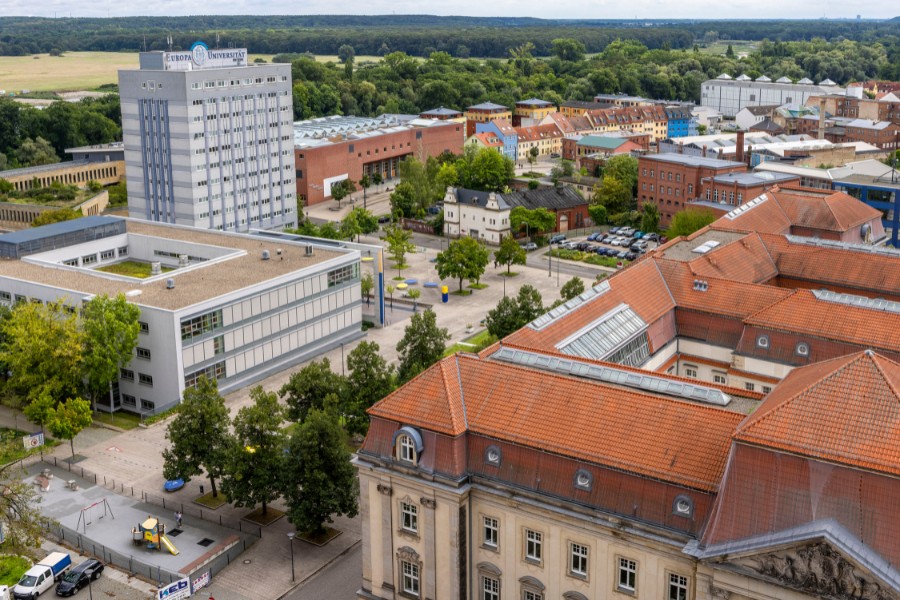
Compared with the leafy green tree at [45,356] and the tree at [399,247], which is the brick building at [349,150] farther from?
the leafy green tree at [45,356]

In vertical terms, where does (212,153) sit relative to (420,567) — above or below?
above

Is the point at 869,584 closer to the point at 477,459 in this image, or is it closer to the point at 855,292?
the point at 477,459

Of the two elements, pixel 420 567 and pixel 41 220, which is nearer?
pixel 420 567

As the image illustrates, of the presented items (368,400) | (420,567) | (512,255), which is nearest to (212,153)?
(512,255)

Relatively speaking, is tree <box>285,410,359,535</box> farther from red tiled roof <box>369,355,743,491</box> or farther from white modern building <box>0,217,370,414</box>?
white modern building <box>0,217,370,414</box>

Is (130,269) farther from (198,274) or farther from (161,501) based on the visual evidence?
(161,501)

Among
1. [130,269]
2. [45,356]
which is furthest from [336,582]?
[130,269]

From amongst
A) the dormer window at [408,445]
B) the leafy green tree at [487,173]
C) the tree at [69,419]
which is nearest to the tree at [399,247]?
the leafy green tree at [487,173]

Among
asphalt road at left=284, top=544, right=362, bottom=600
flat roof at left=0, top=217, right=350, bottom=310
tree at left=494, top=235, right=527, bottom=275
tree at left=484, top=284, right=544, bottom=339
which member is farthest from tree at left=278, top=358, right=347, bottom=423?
tree at left=494, top=235, right=527, bottom=275
